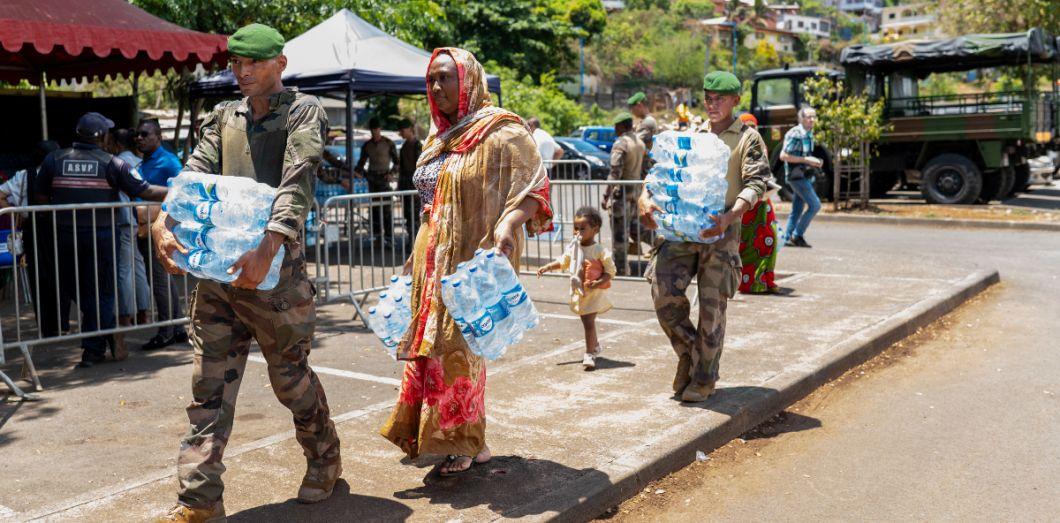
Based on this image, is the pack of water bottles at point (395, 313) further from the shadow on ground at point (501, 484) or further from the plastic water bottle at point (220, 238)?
the plastic water bottle at point (220, 238)

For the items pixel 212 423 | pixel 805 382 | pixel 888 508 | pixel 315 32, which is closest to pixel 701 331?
pixel 805 382

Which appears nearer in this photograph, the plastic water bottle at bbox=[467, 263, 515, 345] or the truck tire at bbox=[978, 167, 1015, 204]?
the plastic water bottle at bbox=[467, 263, 515, 345]

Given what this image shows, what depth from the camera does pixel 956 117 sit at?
1812cm

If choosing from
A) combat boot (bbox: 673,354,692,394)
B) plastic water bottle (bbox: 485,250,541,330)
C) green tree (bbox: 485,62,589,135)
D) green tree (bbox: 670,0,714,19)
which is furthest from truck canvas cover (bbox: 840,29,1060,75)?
green tree (bbox: 670,0,714,19)

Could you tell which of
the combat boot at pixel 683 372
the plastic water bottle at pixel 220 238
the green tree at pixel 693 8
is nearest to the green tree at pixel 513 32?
the combat boot at pixel 683 372

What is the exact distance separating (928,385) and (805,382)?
92 cm

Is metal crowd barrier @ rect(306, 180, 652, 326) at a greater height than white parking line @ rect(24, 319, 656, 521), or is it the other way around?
metal crowd barrier @ rect(306, 180, 652, 326)

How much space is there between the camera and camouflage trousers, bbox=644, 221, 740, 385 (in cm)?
577

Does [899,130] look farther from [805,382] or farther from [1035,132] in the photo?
[805,382]

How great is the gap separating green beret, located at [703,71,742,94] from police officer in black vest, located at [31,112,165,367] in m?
4.04

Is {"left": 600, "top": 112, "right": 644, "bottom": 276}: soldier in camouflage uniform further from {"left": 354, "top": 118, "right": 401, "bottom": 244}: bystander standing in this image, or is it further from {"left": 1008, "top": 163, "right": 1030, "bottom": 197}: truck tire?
{"left": 1008, "top": 163, "right": 1030, "bottom": 197}: truck tire

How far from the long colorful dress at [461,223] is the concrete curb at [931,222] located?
44.3 feet

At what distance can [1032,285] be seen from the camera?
10609mm

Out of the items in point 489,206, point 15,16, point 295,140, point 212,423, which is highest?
point 15,16
